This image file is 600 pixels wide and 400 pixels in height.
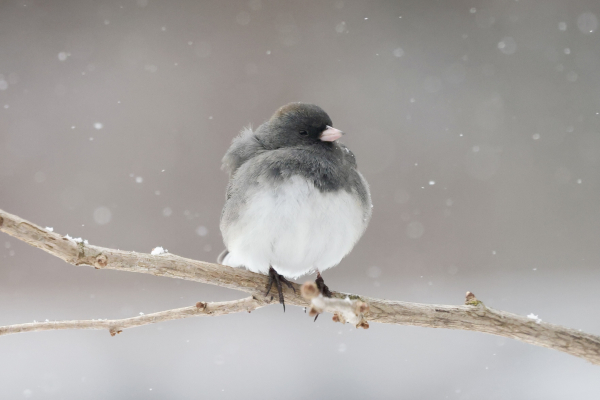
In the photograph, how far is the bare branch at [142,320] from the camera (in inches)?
45.1

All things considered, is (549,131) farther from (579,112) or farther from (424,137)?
(424,137)

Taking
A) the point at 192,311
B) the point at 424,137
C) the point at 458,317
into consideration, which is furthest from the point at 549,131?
the point at 192,311

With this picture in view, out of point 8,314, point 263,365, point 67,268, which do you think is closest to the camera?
point 263,365

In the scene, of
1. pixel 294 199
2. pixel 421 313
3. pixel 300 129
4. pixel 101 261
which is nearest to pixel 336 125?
pixel 300 129

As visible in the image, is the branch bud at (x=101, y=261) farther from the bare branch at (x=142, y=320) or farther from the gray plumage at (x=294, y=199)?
the gray plumage at (x=294, y=199)

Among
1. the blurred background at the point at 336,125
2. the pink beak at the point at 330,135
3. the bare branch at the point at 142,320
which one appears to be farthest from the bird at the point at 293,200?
the blurred background at the point at 336,125

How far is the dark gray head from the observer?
1.55 metres

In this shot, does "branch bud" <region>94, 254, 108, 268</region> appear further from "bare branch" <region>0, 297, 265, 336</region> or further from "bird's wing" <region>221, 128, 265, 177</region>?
"bird's wing" <region>221, 128, 265, 177</region>

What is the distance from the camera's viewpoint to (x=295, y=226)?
4.48 ft

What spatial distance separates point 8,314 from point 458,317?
296 centimetres

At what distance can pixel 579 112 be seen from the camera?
3.66m

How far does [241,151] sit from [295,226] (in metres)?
0.37

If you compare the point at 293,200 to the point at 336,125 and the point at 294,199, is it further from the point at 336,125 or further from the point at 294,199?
the point at 336,125

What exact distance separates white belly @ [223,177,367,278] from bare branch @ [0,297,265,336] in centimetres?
17
